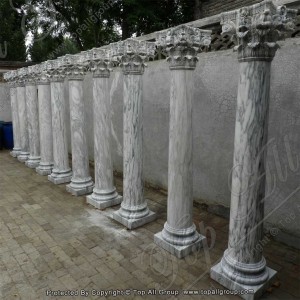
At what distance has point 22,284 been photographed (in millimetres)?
3814

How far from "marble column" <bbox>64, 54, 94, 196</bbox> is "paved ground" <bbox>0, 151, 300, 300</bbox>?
2.32ft

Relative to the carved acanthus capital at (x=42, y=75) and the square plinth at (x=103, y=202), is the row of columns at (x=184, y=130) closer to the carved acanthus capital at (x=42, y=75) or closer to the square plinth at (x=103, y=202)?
the square plinth at (x=103, y=202)

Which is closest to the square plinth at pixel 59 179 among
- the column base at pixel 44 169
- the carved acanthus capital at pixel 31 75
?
the column base at pixel 44 169

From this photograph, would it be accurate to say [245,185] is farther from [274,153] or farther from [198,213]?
[198,213]

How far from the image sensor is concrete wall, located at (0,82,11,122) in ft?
46.2

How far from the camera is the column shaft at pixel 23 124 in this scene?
33.2 ft

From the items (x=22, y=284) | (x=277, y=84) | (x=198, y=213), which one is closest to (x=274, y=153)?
(x=277, y=84)

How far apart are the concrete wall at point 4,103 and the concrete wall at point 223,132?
32.2 feet

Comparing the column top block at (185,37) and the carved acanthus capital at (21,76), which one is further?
the carved acanthus capital at (21,76)

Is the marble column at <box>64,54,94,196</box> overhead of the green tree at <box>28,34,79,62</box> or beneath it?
beneath

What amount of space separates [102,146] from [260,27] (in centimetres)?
406

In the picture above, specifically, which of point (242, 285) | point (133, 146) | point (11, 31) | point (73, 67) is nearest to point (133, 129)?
point (133, 146)

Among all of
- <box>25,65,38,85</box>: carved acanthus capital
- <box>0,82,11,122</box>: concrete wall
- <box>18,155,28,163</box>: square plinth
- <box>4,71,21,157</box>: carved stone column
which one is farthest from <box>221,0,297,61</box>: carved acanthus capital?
<box>0,82,11,122</box>: concrete wall

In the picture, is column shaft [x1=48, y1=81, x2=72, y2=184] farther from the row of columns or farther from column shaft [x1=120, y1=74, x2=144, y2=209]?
column shaft [x1=120, y1=74, x2=144, y2=209]
